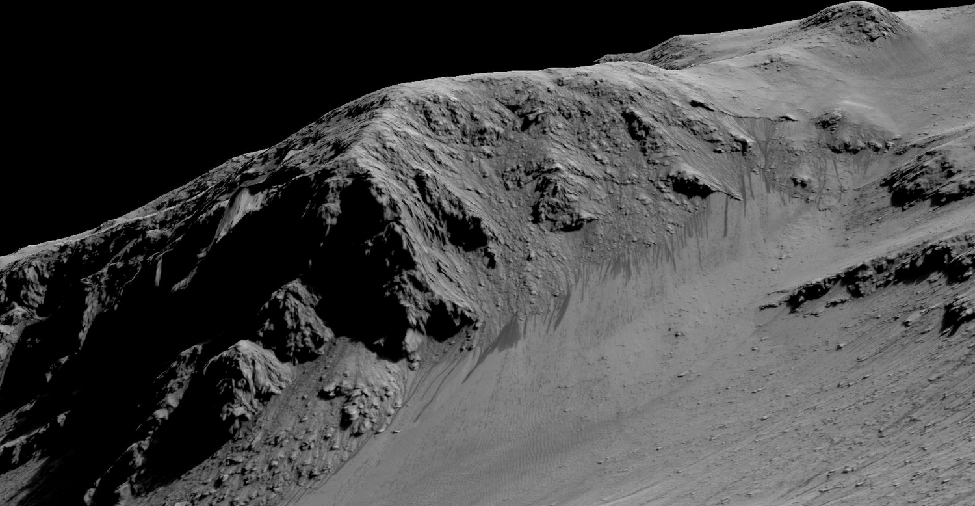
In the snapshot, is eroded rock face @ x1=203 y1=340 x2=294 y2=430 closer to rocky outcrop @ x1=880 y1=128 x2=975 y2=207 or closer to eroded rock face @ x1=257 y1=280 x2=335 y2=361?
eroded rock face @ x1=257 y1=280 x2=335 y2=361

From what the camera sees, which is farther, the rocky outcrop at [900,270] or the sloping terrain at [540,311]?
the rocky outcrop at [900,270]

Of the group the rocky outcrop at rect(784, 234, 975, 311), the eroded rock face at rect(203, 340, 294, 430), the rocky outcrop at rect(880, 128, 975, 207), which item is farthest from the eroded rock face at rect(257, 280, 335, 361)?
the rocky outcrop at rect(880, 128, 975, 207)

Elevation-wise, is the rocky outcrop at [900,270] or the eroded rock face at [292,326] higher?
the eroded rock face at [292,326]

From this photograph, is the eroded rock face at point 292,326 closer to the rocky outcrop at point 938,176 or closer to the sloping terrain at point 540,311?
the sloping terrain at point 540,311

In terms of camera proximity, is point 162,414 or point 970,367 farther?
point 162,414

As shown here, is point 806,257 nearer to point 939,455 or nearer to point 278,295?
point 939,455

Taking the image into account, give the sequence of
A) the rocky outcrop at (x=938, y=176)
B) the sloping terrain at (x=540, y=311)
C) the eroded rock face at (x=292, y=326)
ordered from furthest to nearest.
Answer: the rocky outcrop at (x=938, y=176) → the eroded rock face at (x=292, y=326) → the sloping terrain at (x=540, y=311)

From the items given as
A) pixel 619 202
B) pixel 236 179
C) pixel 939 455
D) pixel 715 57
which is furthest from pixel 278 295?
pixel 715 57

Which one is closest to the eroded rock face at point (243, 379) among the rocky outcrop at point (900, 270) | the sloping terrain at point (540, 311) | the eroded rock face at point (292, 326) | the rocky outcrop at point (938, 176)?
the sloping terrain at point (540, 311)

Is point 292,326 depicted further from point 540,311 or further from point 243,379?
point 540,311
